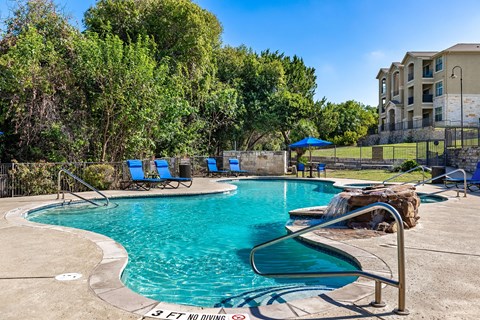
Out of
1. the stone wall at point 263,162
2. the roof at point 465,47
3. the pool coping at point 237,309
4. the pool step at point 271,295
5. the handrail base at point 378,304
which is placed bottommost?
the pool step at point 271,295

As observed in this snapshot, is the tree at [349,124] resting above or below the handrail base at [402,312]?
above

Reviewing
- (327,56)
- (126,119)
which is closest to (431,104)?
(327,56)

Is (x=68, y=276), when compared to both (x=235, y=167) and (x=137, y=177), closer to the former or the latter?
(x=137, y=177)

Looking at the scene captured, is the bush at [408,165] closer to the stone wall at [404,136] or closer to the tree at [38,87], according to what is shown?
the stone wall at [404,136]

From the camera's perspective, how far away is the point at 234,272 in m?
4.86

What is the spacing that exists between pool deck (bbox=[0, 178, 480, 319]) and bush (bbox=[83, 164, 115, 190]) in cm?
593

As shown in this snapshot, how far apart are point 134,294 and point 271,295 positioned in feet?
5.04

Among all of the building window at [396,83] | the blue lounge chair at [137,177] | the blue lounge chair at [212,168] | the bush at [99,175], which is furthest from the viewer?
the building window at [396,83]

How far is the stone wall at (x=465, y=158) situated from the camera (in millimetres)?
17891

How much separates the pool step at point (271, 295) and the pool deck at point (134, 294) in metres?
0.66

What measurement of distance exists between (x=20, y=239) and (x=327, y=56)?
875 inches

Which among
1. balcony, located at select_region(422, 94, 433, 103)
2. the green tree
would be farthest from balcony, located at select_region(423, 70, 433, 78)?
the green tree

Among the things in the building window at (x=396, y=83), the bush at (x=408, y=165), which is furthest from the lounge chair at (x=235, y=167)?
the building window at (x=396, y=83)

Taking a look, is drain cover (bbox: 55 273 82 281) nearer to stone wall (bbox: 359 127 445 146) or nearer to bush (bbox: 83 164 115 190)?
bush (bbox: 83 164 115 190)
